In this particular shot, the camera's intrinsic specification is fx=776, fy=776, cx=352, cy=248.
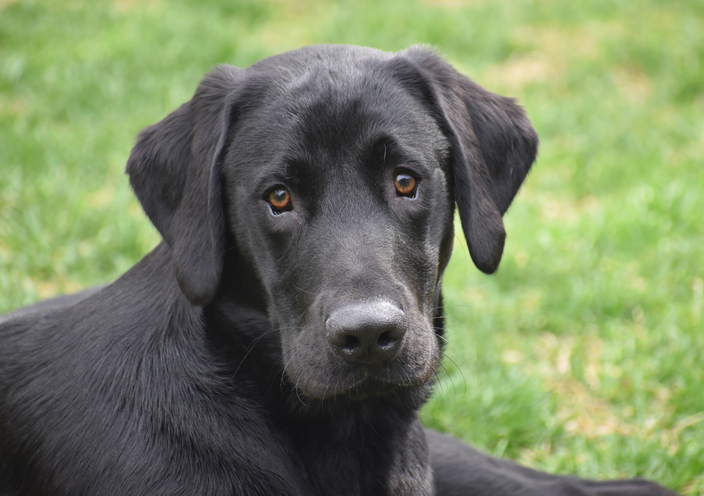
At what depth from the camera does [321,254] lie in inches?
104

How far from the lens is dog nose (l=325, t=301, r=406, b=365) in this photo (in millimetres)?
2365

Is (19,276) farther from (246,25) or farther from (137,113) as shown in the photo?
(246,25)

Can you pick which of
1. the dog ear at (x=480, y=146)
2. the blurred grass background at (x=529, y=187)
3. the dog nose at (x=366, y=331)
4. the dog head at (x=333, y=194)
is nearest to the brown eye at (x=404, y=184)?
the dog head at (x=333, y=194)

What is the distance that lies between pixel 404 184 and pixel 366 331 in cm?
66

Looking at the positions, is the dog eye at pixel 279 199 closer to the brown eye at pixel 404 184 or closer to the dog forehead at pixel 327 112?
the dog forehead at pixel 327 112

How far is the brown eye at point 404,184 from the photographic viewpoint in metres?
2.79

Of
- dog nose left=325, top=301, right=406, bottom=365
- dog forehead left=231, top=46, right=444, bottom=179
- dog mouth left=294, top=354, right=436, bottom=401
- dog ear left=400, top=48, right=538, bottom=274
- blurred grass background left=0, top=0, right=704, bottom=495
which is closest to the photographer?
dog nose left=325, top=301, right=406, bottom=365

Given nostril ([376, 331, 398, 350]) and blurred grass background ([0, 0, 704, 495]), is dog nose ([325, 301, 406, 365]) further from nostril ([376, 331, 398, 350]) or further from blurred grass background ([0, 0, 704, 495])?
blurred grass background ([0, 0, 704, 495])

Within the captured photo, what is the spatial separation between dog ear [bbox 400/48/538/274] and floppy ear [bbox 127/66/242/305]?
78 cm

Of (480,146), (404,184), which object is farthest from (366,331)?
(480,146)

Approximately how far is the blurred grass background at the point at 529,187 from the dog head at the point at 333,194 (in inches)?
61.3

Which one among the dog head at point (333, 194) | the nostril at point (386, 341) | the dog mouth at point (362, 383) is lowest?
the dog mouth at point (362, 383)

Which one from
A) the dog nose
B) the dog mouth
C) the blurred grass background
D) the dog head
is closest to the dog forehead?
the dog head

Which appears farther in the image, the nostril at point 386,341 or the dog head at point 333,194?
the dog head at point 333,194
